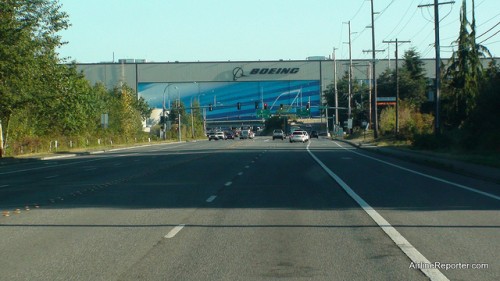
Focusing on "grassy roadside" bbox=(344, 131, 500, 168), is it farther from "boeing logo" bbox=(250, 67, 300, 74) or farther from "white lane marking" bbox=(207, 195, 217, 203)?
"boeing logo" bbox=(250, 67, 300, 74)

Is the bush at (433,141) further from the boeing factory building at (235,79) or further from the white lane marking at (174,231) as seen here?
the boeing factory building at (235,79)

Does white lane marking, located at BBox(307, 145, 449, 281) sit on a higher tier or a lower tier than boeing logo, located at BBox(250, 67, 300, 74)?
lower

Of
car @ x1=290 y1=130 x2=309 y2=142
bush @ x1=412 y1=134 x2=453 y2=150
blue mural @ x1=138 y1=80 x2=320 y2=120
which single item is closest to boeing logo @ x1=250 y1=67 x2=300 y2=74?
blue mural @ x1=138 y1=80 x2=320 y2=120

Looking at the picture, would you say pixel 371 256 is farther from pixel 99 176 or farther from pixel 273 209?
pixel 99 176

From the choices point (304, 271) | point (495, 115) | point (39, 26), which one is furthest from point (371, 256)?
point (39, 26)

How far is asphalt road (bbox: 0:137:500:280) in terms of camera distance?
10.2 metres

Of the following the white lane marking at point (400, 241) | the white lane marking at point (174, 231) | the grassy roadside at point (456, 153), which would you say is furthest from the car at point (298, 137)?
the white lane marking at point (174, 231)

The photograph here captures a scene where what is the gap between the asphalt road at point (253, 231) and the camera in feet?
33.6

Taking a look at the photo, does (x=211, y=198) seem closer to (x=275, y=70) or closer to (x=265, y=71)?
(x=275, y=70)

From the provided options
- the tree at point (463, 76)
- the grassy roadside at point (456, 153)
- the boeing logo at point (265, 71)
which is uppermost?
the boeing logo at point (265, 71)

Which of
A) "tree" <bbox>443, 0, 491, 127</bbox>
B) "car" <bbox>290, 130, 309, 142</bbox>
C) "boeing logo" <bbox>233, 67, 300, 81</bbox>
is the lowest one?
"car" <bbox>290, 130, 309, 142</bbox>

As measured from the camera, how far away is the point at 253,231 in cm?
1391

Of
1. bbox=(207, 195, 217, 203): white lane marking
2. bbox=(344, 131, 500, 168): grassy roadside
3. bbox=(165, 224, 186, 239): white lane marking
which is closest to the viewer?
bbox=(165, 224, 186, 239): white lane marking

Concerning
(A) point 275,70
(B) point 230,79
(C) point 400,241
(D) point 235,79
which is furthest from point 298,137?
(C) point 400,241
